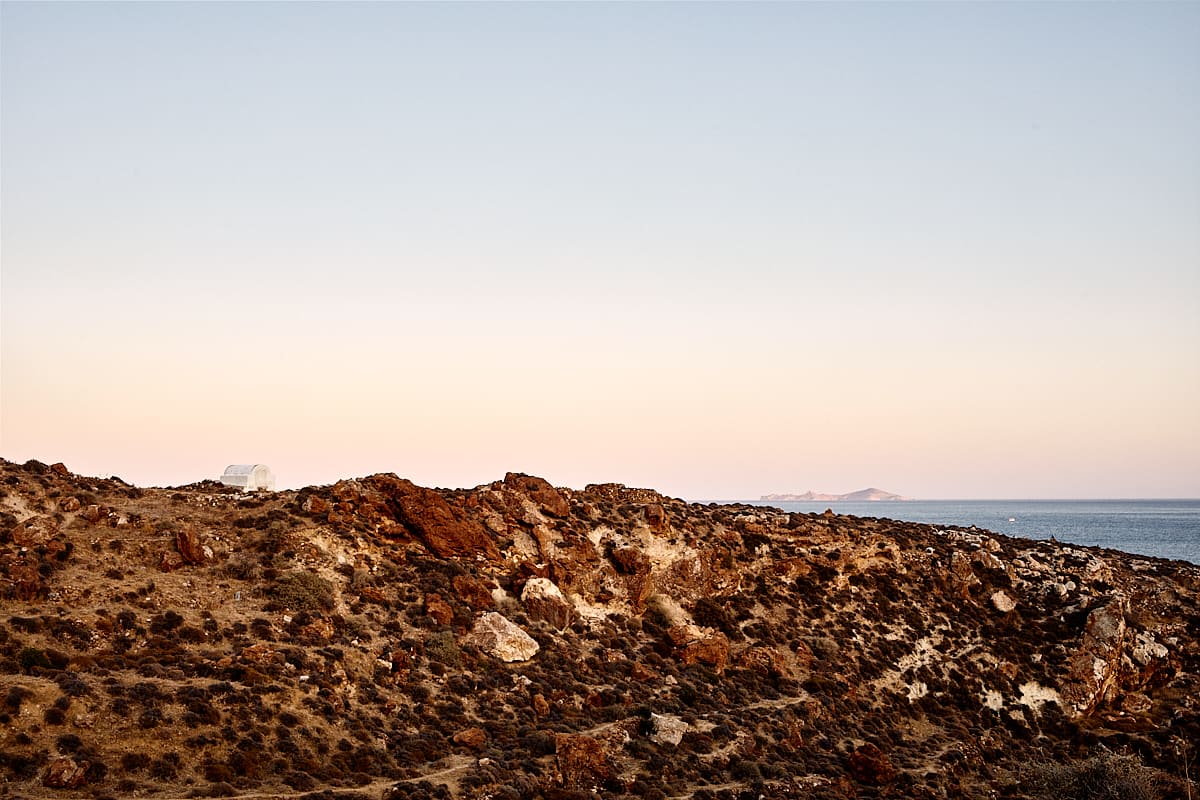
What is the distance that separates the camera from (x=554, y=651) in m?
46.6

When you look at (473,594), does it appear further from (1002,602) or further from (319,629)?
(1002,602)

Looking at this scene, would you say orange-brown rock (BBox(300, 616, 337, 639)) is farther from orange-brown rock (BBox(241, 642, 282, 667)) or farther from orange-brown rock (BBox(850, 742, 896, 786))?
orange-brown rock (BBox(850, 742, 896, 786))

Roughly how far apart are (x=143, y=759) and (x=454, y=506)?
26791 mm

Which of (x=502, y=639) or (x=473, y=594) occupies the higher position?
(x=473, y=594)

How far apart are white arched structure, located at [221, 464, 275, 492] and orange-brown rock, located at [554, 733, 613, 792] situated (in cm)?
3074

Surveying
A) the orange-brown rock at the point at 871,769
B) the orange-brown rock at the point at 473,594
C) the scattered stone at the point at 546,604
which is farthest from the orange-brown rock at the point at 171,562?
the orange-brown rock at the point at 871,769

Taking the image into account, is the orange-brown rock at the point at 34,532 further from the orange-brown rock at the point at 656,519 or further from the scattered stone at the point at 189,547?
the orange-brown rock at the point at 656,519

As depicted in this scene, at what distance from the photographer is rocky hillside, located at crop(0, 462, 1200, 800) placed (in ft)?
103

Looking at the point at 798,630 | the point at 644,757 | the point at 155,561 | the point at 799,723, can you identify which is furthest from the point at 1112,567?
the point at 155,561

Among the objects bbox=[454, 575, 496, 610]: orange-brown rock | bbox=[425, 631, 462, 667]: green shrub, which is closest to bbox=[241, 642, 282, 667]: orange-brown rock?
bbox=[425, 631, 462, 667]: green shrub

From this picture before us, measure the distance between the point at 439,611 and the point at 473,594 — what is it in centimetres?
331

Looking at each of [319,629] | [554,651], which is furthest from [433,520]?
[319,629]

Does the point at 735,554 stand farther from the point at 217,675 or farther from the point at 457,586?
the point at 217,675

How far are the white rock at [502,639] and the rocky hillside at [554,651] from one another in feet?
0.70
